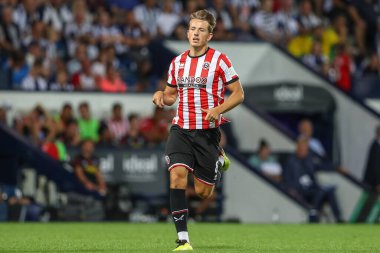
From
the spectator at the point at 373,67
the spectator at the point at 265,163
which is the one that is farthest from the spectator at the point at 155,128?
the spectator at the point at 373,67

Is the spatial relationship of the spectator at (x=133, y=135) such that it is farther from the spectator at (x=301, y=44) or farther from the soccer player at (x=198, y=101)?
the soccer player at (x=198, y=101)

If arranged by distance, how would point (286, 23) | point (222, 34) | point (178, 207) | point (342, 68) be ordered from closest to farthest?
point (178, 207) → point (222, 34) → point (342, 68) → point (286, 23)

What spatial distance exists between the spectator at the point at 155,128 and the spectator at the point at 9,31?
107 inches

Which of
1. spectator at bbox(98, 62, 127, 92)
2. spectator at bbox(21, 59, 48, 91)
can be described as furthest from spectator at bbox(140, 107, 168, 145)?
spectator at bbox(21, 59, 48, 91)

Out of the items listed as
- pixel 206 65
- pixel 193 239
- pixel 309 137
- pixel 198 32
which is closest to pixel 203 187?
pixel 206 65

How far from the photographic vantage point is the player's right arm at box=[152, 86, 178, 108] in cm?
1121

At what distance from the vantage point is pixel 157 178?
66.2 feet

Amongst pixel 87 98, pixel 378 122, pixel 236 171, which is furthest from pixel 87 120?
pixel 378 122

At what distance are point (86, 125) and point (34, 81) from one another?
49.7 inches

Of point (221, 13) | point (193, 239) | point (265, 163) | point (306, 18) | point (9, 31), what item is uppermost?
point (221, 13)

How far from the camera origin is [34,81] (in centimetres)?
2103

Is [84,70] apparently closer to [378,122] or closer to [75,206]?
[75,206]

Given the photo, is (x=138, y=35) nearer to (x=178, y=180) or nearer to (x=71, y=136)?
(x=71, y=136)

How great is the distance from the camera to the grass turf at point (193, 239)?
11250 millimetres
